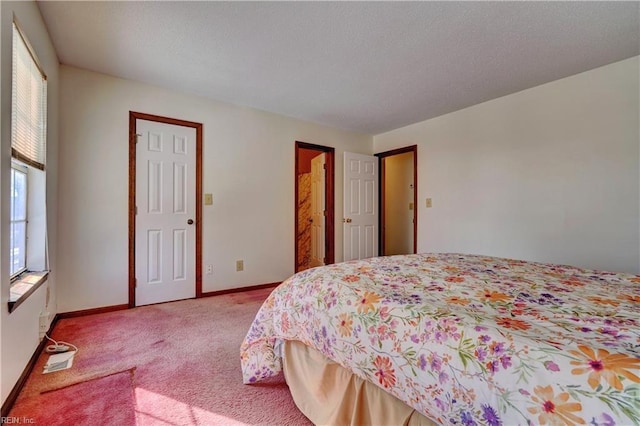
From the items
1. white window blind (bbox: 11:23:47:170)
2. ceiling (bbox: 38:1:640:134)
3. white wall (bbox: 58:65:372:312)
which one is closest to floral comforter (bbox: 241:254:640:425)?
ceiling (bbox: 38:1:640:134)

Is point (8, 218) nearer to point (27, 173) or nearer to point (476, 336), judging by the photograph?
point (27, 173)

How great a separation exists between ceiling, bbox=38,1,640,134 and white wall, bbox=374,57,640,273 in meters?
0.25

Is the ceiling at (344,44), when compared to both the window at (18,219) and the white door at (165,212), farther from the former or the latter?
the window at (18,219)

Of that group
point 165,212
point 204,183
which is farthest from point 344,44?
point 165,212

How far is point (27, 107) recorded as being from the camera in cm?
177

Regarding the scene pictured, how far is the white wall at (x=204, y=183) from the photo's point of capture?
2553mm

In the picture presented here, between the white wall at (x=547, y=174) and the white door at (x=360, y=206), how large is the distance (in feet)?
3.25

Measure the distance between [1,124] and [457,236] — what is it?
12.6 ft

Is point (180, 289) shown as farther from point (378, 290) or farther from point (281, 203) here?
point (378, 290)

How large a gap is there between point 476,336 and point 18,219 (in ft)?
7.95

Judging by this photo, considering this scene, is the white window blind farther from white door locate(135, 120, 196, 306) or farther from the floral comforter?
the floral comforter

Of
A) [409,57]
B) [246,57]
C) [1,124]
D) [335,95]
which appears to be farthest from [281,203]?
[1,124]

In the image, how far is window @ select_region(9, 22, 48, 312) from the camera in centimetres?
159

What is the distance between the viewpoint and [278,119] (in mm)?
3723
